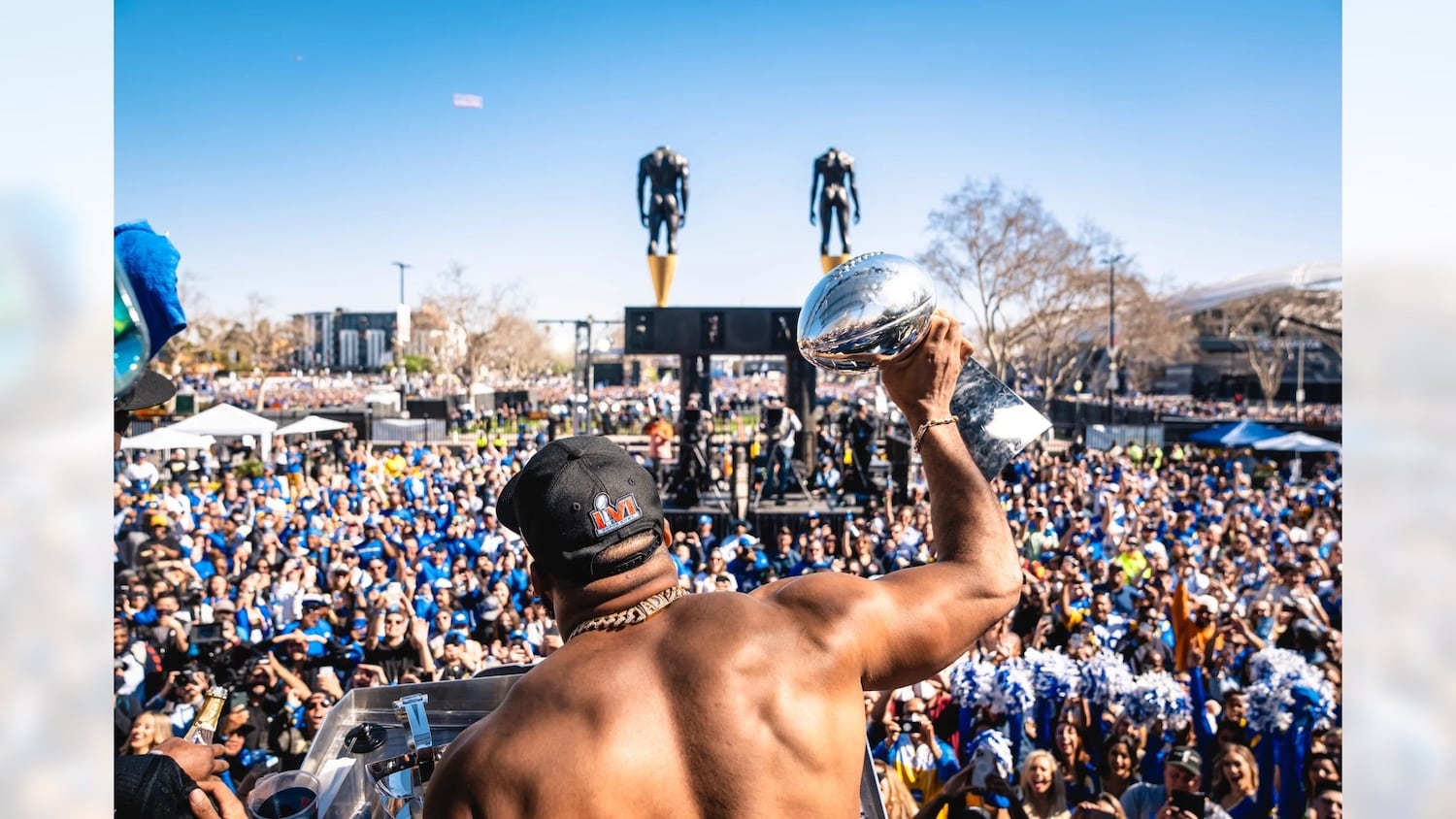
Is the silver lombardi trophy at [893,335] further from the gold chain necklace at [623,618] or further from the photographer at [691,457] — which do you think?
the photographer at [691,457]

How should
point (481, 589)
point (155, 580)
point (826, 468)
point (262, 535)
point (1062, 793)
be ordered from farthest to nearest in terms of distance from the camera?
point (826, 468)
point (262, 535)
point (481, 589)
point (155, 580)
point (1062, 793)

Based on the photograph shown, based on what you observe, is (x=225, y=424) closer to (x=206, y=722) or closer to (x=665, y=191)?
(x=665, y=191)

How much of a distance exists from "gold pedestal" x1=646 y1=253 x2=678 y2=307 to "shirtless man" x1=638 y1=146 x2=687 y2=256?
0.13 meters

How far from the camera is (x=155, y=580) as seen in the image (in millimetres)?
7984

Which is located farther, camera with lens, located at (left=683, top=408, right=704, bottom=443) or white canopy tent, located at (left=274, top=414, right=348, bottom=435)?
white canopy tent, located at (left=274, top=414, right=348, bottom=435)

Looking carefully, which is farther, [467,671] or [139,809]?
[467,671]

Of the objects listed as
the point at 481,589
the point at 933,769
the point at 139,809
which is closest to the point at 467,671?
the point at 481,589

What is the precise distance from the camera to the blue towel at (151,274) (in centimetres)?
135

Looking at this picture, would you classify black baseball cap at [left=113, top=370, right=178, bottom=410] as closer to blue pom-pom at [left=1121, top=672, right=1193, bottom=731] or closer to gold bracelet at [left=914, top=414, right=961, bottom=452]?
gold bracelet at [left=914, top=414, right=961, bottom=452]

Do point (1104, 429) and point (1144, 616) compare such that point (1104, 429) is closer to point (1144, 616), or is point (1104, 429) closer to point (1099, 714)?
point (1144, 616)

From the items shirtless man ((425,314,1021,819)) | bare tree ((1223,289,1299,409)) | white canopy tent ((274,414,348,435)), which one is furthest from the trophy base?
bare tree ((1223,289,1299,409))

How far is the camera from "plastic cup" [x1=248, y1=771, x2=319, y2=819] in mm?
1453

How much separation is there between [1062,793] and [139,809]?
14.3ft
